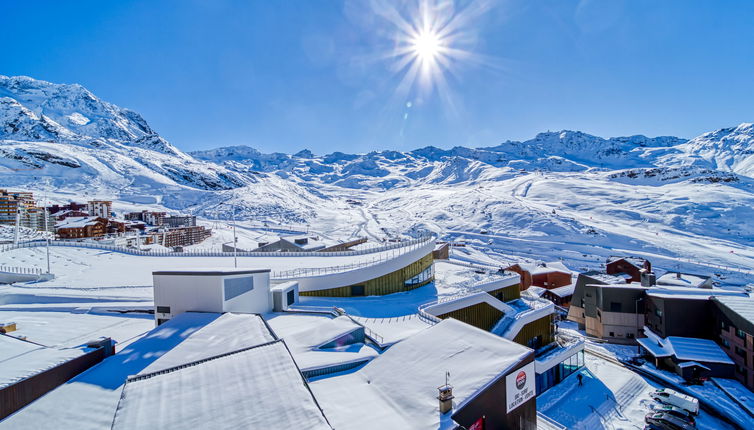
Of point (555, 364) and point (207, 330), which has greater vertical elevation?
point (207, 330)

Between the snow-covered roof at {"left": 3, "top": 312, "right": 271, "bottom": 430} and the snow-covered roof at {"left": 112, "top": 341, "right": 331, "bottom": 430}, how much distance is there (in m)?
2.00

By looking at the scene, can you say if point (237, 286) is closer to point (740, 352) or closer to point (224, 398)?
point (224, 398)

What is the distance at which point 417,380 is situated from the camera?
9.63m

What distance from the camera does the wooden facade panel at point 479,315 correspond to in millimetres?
20391

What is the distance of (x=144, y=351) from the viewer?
11023 millimetres

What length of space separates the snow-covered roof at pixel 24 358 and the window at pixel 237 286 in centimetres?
502

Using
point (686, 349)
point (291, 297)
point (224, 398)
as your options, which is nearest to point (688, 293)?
point (686, 349)

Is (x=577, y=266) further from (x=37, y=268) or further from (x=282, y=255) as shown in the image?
(x=37, y=268)

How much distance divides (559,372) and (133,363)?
23.1 meters

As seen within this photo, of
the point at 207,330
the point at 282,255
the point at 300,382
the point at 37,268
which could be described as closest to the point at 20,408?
the point at 207,330

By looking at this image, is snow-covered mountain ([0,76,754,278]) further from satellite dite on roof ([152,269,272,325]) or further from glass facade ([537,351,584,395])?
satellite dite on roof ([152,269,272,325])

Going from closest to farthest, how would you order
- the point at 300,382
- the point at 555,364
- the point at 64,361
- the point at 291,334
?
the point at 300,382, the point at 64,361, the point at 291,334, the point at 555,364

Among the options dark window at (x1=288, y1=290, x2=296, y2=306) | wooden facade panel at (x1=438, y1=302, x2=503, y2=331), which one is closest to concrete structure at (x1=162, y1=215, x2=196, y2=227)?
dark window at (x1=288, y1=290, x2=296, y2=306)

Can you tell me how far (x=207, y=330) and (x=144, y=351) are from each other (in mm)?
1967
